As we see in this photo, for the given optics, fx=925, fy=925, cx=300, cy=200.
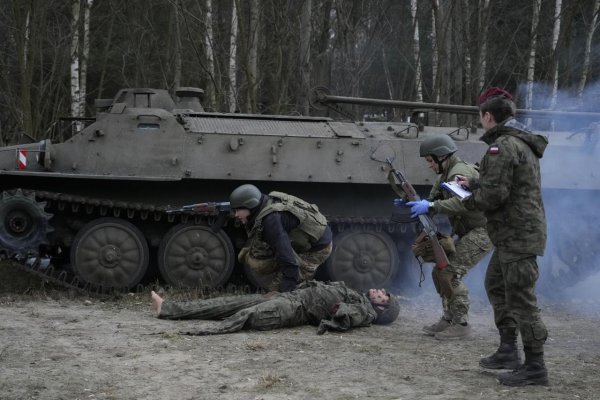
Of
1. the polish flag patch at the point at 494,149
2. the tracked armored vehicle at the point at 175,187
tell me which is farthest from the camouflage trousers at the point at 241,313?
the polish flag patch at the point at 494,149

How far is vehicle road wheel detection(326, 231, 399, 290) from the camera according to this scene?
11102 millimetres

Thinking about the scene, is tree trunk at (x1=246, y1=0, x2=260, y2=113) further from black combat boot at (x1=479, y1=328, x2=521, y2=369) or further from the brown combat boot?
black combat boot at (x1=479, y1=328, x2=521, y2=369)

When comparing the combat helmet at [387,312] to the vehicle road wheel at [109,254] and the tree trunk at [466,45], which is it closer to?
the vehicle road wheel at [109,254]

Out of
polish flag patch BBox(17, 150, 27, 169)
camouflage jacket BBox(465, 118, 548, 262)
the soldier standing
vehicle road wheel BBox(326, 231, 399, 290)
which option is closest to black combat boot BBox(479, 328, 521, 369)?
the soldier standing

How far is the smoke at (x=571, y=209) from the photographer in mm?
11688

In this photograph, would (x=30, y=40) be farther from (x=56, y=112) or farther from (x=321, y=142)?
(x=321, y=142)

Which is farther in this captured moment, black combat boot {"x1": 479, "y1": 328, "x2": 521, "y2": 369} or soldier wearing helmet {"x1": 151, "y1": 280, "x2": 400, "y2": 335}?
soldier wearing helmet {"x1": 151, "y1": 280, "x2": 400, "y2": 335}

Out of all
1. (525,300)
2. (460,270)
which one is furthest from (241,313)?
(525,300)

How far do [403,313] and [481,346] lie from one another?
218 centimetres

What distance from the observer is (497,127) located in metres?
6.33

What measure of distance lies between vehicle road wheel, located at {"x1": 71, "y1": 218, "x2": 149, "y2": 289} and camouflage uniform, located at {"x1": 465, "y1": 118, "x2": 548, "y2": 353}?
5.22m

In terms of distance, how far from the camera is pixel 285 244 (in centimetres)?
855

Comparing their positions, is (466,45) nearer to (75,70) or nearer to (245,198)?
(75,70)

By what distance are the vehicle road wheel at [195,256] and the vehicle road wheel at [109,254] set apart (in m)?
0.30
